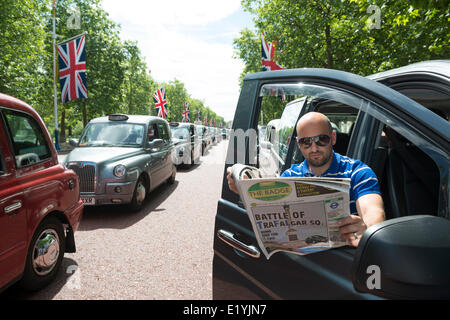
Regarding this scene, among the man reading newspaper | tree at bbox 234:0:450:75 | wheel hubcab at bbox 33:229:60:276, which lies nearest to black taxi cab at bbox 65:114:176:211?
wheel hubcab at bbox 33:229:60:276

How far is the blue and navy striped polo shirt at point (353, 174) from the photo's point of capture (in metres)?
1.50

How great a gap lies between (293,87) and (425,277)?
1030mm

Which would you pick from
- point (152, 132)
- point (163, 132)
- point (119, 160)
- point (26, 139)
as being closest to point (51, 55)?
point (163, 132)

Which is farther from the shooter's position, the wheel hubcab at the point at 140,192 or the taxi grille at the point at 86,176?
the wheel hubcab at the point at 140,192

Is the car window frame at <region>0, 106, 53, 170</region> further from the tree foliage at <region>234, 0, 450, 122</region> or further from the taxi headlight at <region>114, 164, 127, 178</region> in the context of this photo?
the tree foliage at <region>234, 0, 450, 122</region>

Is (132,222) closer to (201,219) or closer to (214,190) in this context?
(201,219)

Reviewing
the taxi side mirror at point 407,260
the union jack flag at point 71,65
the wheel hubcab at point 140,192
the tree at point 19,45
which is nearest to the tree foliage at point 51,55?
the tree at point 19,45

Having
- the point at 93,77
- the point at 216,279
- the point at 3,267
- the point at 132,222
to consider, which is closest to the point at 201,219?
the point at 132,222

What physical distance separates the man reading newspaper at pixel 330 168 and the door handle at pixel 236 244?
0.33 meters

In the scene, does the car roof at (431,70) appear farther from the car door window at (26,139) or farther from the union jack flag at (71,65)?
the union jack flag at (71,65)

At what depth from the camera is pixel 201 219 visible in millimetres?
6066

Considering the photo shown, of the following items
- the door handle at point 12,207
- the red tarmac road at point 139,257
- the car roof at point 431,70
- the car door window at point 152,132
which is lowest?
the red tarmac road at point 139,257

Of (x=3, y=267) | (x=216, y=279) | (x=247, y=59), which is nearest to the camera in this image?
(x=216, y=279)

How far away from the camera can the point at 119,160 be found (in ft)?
20.0
